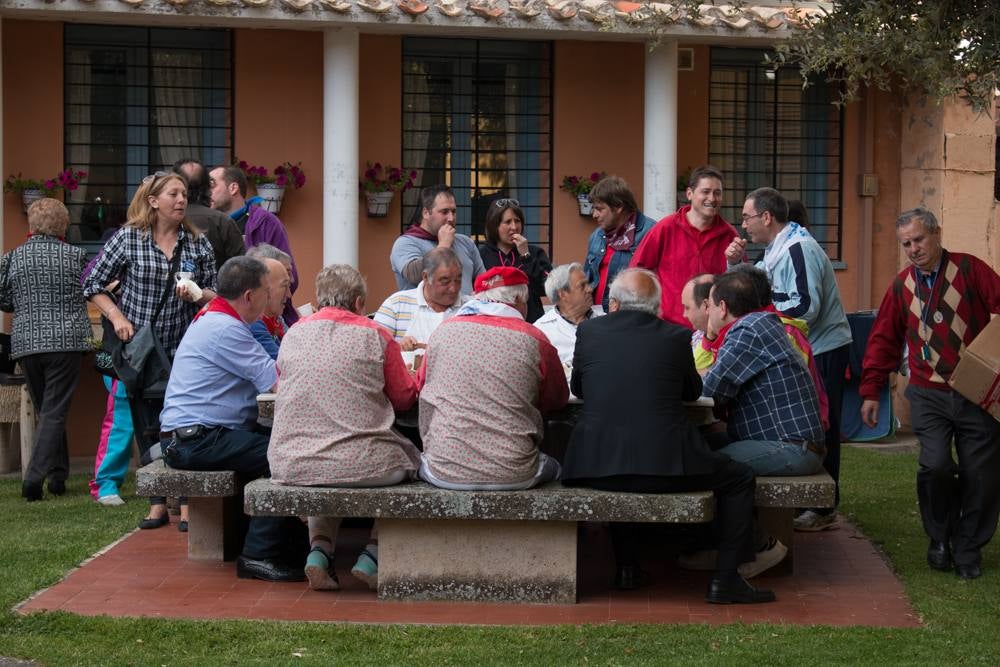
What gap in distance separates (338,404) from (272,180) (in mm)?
6210

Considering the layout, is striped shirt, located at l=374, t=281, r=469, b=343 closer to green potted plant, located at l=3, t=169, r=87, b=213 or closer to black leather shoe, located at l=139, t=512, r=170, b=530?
black leather shoe, located at l=139, t=512, r=170, b=530

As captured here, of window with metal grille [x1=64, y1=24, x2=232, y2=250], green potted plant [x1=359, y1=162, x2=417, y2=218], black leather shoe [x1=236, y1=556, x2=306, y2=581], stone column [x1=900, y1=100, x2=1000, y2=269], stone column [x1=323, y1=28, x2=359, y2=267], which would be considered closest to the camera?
black leather shoe [x1=236, y1=556, x2=306, y2=581]

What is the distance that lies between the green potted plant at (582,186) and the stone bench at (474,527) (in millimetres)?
6610

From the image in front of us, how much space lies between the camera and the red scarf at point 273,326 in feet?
27.1

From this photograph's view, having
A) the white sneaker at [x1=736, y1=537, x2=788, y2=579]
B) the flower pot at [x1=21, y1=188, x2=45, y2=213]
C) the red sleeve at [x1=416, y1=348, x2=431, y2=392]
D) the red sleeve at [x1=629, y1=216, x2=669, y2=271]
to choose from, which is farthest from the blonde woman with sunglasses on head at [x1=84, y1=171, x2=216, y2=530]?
the flower pot at [x1=21, y1=188, x2=45, y2=213]

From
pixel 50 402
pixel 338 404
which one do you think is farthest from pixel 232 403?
pixel 50 402

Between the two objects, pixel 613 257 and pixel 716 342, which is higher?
pixel 613 257

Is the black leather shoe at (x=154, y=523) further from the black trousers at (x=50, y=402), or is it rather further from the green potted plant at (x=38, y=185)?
the green potted plant at (x=38, y=185)

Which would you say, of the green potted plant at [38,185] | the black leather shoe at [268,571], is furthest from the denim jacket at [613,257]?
the green potted plant at [38,185]

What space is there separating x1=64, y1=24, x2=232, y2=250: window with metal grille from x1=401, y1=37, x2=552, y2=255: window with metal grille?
1.60 m

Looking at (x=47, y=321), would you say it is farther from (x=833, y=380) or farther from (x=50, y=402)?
(x=833, y=380)

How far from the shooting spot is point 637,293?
674cm

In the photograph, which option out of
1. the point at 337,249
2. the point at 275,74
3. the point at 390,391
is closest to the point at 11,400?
the point at 337,249

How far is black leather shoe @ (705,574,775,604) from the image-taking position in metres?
6.76
